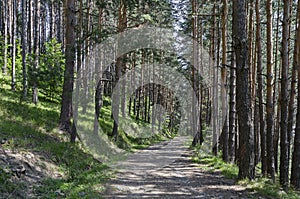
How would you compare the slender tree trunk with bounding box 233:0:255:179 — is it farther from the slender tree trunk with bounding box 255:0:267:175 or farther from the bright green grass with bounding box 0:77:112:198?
the slender tree trunk with bounding box 255:0:267:175

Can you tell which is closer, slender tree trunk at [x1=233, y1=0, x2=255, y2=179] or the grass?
the grass

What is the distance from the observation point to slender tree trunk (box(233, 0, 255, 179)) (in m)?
9.21

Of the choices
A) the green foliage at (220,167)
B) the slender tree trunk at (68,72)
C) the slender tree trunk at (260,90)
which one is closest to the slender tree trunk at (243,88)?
the green foliage at (220,167)

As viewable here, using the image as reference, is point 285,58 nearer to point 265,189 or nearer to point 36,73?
point 265,189

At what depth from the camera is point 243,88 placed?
9.34 meters

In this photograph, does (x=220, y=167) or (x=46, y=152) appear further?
(x=220, y=167)

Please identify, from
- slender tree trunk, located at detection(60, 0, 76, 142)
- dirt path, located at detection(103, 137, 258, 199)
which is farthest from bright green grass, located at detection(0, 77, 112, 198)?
dirt path, located at detection(103, 137, 258, 199)

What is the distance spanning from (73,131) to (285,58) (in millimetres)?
8568

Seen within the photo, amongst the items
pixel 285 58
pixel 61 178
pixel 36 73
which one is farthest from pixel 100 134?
pixel 285 58

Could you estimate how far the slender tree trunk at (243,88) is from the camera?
9.21 metres

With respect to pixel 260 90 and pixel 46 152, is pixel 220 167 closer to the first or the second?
pixel 260 90

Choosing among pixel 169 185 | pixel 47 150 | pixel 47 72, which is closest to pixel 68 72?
pixel 47 150

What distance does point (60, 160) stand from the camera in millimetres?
10117

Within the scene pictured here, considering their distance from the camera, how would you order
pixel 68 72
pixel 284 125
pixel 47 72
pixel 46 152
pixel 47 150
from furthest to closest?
pixel 47 72 → pixel 68 72 → pixel 284 125 → pixel 47 150 → pixel 46 152
